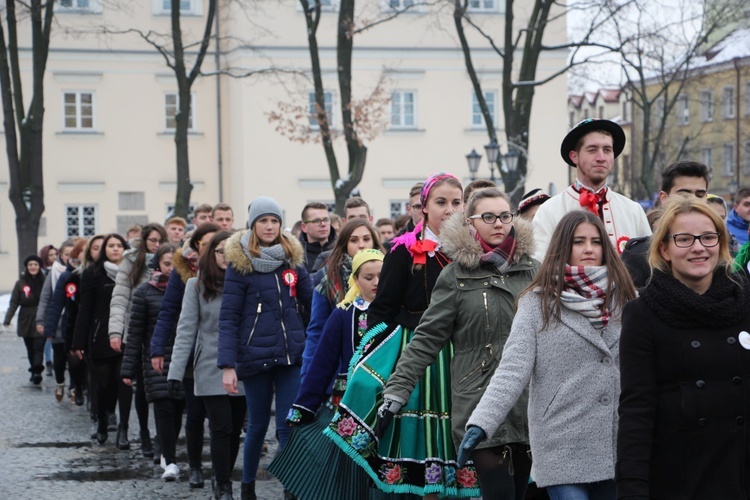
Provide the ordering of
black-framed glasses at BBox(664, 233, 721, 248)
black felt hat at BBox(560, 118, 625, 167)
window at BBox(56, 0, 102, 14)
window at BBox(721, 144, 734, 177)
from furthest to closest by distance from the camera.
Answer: window at BBox(721, 144, 734, 177)
window at BBox(56, 0, 102, 14)
black felt hat at BBox(560, 118, 625, 167)
black-framed glasses at BBox(664, 233, 721, 248)

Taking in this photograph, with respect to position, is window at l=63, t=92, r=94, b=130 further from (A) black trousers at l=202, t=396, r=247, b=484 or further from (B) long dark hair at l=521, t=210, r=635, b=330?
(B) long dark hair at l=521, t=210, r=635, b=330

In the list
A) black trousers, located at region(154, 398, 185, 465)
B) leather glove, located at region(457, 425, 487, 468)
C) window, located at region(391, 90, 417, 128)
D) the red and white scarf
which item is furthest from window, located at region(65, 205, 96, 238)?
the red and white scarf

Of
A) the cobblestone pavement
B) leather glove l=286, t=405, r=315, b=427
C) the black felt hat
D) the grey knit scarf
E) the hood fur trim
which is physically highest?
the black felt hat

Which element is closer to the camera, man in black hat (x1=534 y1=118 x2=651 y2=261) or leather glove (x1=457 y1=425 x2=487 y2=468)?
leather glove (x1=457 y1=425 x2=487 y2=468)

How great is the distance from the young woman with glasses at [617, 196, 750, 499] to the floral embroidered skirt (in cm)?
217

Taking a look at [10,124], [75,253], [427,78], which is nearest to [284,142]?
Result: [427,78]

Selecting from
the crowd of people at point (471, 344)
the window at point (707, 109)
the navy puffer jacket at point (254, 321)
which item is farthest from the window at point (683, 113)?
the navy puffer jacket at point (254, 321)

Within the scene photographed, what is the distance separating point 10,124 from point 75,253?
16303 millimetres

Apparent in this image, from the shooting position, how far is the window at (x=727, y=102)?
219 ft

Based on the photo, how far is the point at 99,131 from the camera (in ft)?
132

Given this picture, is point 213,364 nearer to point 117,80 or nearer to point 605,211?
point 605,211

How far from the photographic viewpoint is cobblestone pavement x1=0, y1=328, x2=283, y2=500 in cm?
952

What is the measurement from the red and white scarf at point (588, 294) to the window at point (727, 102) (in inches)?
2520

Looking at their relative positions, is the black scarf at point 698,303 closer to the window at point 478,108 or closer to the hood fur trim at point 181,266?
the hood fur trim at point 181,266
